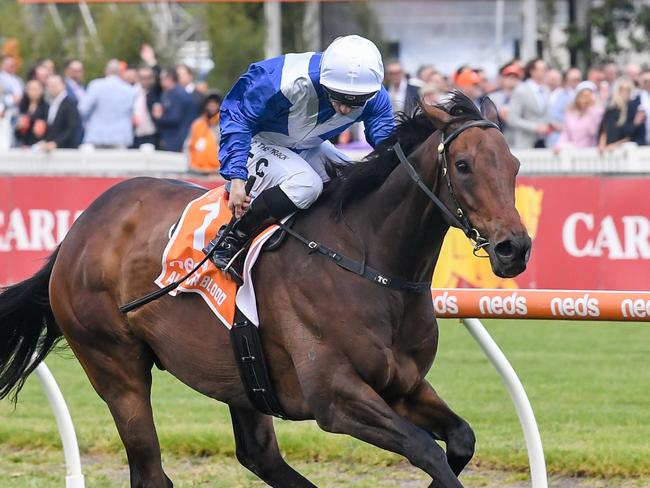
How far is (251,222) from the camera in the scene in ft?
17.6

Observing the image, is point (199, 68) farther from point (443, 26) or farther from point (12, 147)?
point (12, 147)

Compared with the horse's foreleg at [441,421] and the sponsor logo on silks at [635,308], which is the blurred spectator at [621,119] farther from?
the horse's foreleg at [441,421]

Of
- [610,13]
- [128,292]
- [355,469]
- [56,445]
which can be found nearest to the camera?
[128,292]

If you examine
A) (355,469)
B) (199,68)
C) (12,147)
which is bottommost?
(199,68)

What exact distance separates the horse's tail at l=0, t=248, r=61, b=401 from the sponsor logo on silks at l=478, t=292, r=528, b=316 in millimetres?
1929

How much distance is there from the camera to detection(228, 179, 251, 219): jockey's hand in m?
5.29

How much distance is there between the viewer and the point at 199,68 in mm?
33406

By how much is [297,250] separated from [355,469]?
5.89 feet

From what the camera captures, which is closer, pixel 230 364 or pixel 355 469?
pixel 230 364

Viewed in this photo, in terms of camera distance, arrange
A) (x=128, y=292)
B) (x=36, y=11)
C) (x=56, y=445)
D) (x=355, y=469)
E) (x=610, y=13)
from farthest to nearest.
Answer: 1. (x=36, y=11)
2. (x=610, y=13)
3. (x=56, y=445)
4. (x=355, y=469)
5. (x=128, y=292)

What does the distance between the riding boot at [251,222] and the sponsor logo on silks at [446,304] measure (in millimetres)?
786

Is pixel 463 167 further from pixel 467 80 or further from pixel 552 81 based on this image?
pixel 552 81

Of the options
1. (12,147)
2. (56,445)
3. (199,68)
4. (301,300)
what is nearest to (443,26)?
(199,68)

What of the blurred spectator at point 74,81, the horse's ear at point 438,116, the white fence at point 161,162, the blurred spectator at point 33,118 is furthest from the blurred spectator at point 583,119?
the horse's ear at point 438,116
